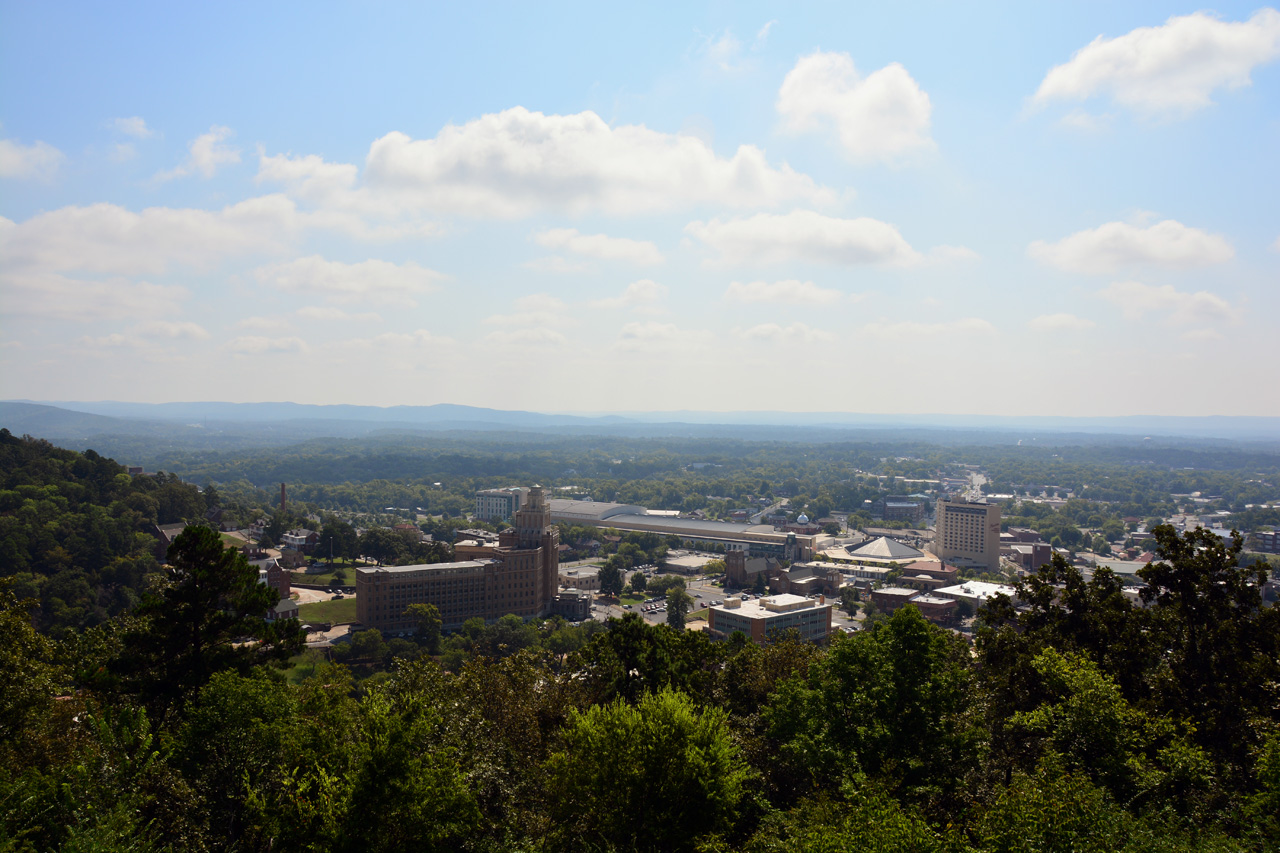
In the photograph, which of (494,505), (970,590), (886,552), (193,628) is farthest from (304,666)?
(494,505)

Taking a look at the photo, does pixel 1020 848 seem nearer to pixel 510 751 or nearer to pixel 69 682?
pixel 510 751

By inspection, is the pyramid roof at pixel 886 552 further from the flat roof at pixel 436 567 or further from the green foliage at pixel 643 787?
the green foliage at pixel 643 787

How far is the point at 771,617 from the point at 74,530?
51054mm

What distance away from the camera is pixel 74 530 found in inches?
2160

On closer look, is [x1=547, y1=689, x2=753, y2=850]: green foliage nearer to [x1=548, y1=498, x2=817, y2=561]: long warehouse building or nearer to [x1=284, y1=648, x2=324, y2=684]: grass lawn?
[x1=284, y1=648, x2=324, y2=684]: grass lawn

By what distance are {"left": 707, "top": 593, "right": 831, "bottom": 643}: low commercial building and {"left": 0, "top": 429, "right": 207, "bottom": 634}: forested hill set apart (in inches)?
1527

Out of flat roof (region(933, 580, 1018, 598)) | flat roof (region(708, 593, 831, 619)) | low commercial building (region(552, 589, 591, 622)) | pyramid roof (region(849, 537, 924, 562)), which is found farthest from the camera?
pyramid roof (region(849, 537, 924, 562))

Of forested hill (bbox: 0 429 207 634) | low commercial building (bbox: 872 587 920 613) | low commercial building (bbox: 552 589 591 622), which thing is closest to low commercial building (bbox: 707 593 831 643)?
low commercial building (bbox: 552 589 591 622)

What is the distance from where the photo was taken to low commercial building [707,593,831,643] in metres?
52.6

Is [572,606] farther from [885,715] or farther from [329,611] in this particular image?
[885,715]

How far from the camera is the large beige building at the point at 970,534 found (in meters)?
Answer: 89.3

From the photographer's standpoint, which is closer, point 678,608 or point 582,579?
point 678,608

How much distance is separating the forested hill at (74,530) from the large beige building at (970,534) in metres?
83.3

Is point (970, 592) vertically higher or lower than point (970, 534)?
lower
